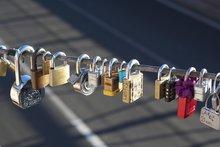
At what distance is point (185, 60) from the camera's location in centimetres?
1226

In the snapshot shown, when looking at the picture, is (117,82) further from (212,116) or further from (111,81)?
(212,116)

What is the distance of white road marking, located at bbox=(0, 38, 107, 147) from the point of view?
9.05 m

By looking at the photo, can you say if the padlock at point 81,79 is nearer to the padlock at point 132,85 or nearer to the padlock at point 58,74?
the padlock at point 58,74

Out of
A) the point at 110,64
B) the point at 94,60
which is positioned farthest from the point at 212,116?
the point at 94,60

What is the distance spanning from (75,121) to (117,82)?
654 cm

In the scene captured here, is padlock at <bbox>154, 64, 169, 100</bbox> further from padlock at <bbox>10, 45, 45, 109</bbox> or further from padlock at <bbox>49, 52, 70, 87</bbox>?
padlock at <bbox>10, 45, 45, 109</bbox>

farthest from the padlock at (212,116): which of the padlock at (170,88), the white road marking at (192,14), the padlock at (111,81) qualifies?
the white road marking at (192,14)

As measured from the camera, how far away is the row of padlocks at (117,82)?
2.91 meters

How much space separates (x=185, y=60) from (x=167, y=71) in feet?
30.9

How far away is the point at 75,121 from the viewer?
9742 mm

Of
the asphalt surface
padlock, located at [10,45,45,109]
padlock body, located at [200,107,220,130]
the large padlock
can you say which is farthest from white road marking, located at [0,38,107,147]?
the large padlock

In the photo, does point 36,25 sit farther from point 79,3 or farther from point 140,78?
point 140,78

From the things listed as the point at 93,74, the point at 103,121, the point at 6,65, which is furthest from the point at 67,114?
the point at 93,74

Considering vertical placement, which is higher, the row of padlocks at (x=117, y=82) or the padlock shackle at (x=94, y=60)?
the padlock shackle at (x=94, y=60)
